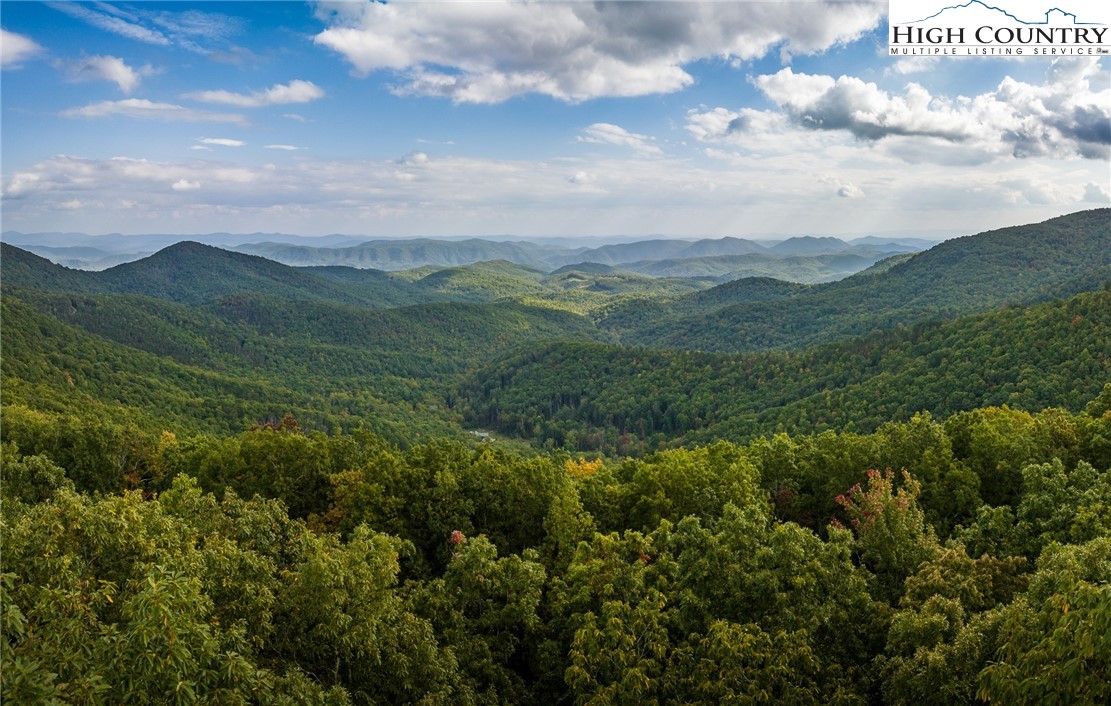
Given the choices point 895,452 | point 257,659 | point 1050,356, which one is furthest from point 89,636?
point 1050,356

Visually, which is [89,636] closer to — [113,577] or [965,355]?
[113,577]

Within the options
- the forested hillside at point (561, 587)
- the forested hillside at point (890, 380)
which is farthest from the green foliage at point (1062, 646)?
the forested hillside at point (890, 380)

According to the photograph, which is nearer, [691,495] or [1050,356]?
[691,495]

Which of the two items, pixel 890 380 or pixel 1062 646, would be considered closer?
pixel 1062 646

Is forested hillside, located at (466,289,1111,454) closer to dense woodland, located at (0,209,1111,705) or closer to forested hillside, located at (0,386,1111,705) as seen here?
dense woodland, located at (0,209,1111,705)

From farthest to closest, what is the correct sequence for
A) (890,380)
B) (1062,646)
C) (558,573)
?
1. (890,380)
2. (558,573)
3. (1062,646)

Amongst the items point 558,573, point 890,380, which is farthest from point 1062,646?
point 890,380

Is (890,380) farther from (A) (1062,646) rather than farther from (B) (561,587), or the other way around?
(A) (1062,646)

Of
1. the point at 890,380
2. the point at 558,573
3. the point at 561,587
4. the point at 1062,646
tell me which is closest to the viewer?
the point at 1062,646

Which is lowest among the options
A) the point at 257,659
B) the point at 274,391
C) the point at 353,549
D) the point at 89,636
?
the point at 274,391

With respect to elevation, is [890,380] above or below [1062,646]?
below

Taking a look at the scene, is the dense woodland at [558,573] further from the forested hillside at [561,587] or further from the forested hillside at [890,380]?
the forested hillside at [890,380]
